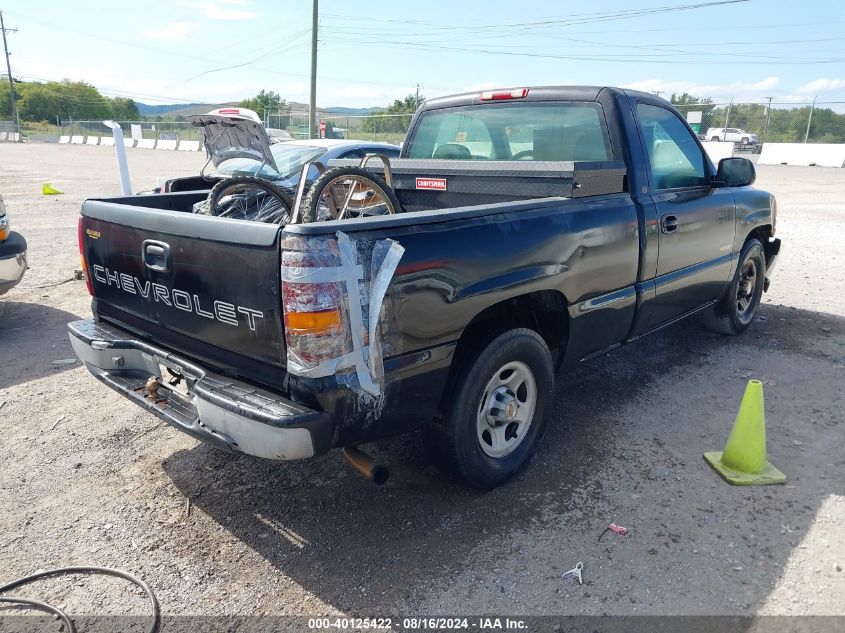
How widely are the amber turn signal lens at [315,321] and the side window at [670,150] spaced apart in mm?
2624

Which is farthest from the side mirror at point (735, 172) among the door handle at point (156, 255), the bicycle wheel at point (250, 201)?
the door handle at point (156, 255)

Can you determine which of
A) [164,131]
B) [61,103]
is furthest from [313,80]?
[61,103]

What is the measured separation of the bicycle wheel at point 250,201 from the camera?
3617 millimetres

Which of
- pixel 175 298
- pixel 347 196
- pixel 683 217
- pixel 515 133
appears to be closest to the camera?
pixel 175 298

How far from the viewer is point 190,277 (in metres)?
2.76

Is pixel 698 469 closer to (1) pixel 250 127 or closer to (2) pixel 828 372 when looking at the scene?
(2) pixel 828 372

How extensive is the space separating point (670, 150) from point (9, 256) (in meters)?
5.54

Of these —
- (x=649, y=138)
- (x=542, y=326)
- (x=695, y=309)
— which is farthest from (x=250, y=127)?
(x=695, y=309)

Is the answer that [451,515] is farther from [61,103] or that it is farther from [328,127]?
[61,103]

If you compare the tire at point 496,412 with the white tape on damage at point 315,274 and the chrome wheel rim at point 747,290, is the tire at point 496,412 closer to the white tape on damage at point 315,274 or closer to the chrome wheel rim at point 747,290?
the white tape on damage at point 315,274

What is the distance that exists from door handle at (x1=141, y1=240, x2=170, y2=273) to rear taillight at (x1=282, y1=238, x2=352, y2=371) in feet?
2.65

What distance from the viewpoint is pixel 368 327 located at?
246 cm

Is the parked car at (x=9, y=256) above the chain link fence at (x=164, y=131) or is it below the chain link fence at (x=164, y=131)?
below

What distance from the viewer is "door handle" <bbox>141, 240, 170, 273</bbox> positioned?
2.84 meters
